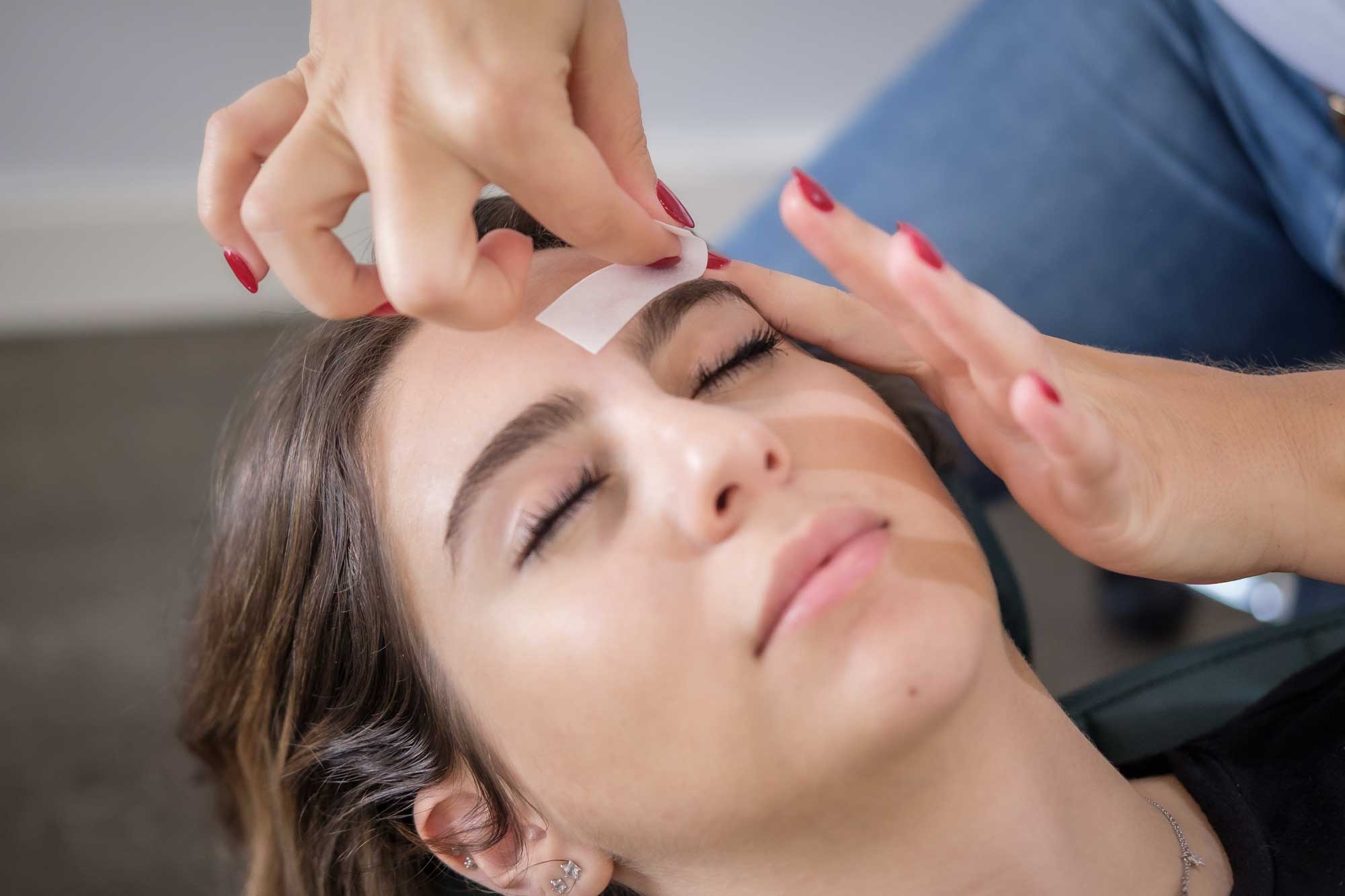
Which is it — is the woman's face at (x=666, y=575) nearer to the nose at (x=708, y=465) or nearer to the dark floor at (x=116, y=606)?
the nose at (x=708, y=465)

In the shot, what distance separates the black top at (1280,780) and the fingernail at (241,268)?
3.31 ft

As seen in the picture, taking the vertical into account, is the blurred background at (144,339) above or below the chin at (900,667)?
below

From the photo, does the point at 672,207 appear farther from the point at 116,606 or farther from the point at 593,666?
the point at 116,606

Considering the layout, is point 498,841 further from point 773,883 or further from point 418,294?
point 418,294

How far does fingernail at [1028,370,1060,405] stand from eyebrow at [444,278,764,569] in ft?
1.03

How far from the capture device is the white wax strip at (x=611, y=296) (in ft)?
2.93

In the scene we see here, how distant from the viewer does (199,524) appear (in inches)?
56.3

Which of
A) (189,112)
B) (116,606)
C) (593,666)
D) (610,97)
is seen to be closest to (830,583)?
(593,666)

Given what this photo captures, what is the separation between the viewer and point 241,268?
911 mm

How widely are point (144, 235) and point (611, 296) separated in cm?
223

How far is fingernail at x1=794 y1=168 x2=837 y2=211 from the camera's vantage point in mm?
814

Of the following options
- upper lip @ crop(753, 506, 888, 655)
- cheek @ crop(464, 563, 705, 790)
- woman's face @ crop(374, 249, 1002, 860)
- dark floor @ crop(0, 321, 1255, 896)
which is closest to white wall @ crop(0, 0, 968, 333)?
dark floor @ crop(0, 321, 1255, 896)

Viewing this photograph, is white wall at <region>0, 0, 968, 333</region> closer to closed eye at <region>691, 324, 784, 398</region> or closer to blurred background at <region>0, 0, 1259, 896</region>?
blurred background at <region>0, 0, 1259, 896</region>

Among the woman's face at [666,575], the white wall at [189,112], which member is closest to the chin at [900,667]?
the woman's face at [666,575]
